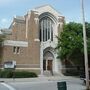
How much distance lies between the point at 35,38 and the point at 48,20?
5692 millimetres

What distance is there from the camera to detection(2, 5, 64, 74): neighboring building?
48.8 meters

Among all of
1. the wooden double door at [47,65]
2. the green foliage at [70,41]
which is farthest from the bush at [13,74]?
the wooden double door at [47,65]

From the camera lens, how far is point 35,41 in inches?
2003

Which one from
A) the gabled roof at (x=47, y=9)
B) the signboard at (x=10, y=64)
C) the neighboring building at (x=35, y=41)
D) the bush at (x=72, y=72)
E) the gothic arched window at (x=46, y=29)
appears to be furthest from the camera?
the gothic arched window at (x=46, y=29)

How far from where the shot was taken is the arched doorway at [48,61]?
5265 cm

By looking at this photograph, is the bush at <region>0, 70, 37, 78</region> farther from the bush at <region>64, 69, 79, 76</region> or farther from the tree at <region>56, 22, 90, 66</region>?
the bush at <region>64, 69, 79, 76</region>

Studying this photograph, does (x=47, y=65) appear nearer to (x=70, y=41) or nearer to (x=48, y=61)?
(x=48, y=61)

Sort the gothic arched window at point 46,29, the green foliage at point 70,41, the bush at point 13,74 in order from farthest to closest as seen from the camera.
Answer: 1. the gothic arched window at point 46,29
2. the green foliage at point 70,41
3. the bush at point 13,74

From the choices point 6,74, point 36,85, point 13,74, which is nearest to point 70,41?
point 13,74

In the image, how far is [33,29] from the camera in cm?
5131

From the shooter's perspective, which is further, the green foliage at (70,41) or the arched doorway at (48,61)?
the arched doorway at (48,61)

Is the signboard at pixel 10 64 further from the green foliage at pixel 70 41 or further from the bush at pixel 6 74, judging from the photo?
the green foliage at pixel 70 41

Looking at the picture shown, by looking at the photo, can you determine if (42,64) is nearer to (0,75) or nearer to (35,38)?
(35,38)

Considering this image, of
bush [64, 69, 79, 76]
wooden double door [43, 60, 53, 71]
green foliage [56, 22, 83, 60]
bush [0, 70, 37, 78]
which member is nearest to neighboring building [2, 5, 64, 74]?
wooden double door [43, 60, 53, 71]
